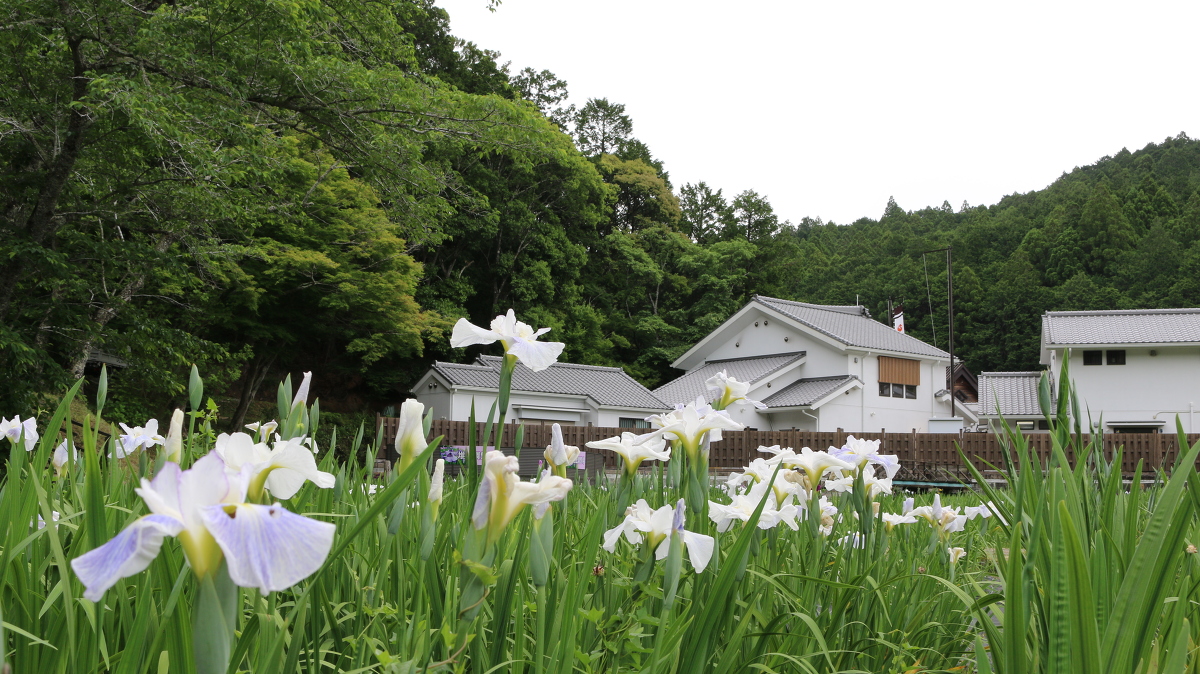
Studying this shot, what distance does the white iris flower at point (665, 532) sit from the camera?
993 millimetres

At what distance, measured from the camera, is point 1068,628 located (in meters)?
0.85

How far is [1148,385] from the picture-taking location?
22.0 metres

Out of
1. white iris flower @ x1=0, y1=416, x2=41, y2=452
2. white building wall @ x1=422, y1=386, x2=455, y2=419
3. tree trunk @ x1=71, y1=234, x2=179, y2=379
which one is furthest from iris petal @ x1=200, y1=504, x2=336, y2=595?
white building wall @ x1=422, y1=386, x2=455, y2=419

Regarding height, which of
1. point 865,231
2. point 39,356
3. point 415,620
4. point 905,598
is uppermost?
point 865,231

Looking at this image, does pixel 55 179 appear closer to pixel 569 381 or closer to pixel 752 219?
pixel 569 381

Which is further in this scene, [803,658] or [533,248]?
[533,248]

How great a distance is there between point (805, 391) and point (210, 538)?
25.0 metres

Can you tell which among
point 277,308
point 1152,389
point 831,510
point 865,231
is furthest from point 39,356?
point 865,231

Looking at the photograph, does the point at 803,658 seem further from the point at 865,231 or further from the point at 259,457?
the point at 865,231

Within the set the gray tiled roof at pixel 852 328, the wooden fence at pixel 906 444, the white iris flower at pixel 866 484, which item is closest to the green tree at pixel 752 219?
the gray tiled roof at pixel 852 328

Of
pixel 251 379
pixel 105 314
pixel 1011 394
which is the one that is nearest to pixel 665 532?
pixel 105 314

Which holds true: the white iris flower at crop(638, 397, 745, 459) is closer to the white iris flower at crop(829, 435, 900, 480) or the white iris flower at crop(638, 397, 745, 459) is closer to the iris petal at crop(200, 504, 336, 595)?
the white iris flower at crop(829, 435, 900, 480)

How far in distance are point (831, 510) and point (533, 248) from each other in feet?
78.2

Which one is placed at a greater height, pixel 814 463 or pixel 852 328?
pixel 852 328
